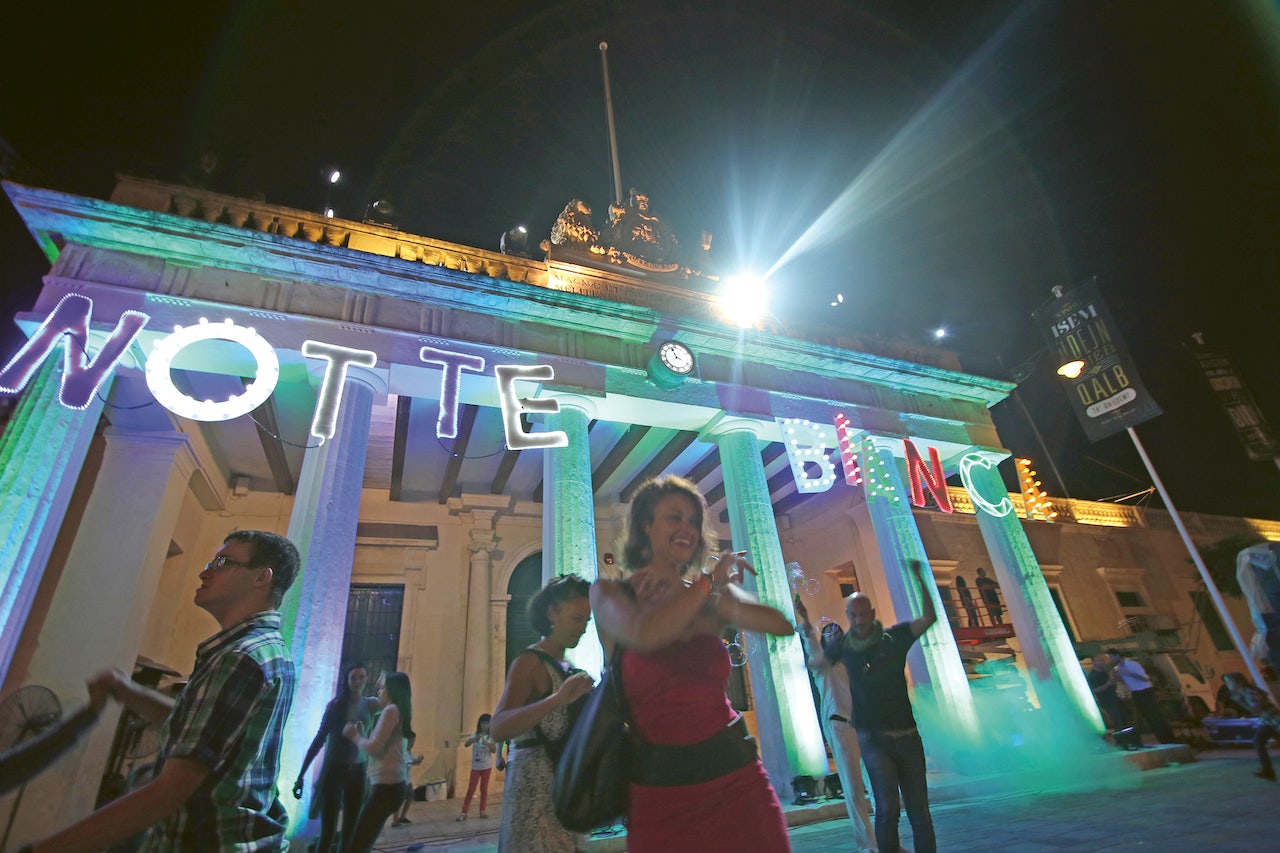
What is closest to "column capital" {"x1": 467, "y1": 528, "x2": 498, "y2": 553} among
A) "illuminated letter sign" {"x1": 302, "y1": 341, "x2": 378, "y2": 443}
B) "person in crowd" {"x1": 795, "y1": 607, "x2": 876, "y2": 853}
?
"illuminated letter sign" {"x1": 302, "y1": 341, "x2": 378, "y2": 443}

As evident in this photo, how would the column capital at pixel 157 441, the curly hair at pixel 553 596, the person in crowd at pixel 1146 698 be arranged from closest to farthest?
1. the curly hair at pixel 553 596
2. the column capital at pixel 157 441
3. the person in crowd at pixel 1146 698

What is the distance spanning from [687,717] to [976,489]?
524 inches

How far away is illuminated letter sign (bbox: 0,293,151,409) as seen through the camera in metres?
6.67

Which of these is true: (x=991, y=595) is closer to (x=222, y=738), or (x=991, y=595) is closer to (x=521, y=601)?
(x=521, y=601)

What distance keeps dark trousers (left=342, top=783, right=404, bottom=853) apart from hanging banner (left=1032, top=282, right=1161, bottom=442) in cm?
1508

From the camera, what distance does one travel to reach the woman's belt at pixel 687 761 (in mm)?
1592

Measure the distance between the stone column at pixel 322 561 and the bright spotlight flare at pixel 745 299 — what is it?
23.8 ft

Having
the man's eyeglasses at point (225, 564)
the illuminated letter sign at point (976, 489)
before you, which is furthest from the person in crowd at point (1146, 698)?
the man's eyeglasses at point (225, 564)

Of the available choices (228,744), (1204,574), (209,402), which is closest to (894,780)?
(228,744)

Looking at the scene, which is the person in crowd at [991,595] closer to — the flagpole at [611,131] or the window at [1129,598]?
the window at [1129,598]

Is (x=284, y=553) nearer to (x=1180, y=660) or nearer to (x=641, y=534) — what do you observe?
(x=641, y=534)

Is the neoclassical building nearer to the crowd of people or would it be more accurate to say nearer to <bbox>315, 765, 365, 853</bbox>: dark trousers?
<bbox>315, 765, 365, 853</bbox>: dark trousers

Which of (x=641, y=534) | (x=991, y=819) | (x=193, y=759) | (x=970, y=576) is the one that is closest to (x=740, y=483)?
(x=991, y=819)

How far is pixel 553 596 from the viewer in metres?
2.80
